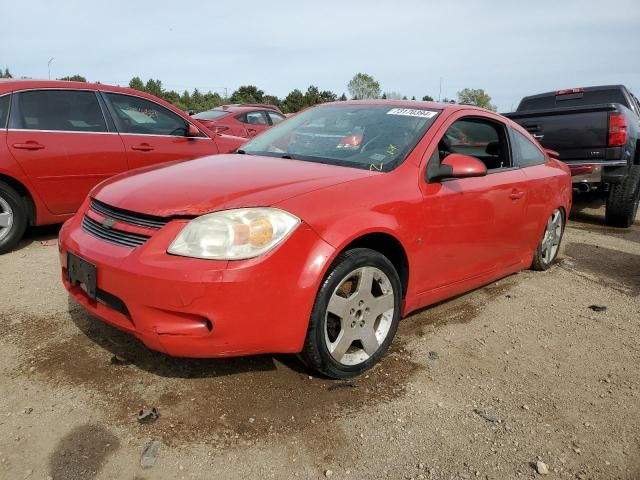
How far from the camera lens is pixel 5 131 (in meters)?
4.46

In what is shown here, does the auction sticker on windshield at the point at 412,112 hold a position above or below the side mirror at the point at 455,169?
above

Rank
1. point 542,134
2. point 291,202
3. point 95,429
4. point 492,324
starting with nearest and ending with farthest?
point 95,429 < point 291,202 < point 492,324 < point 542,134

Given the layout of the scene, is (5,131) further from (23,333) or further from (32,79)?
(23,333)

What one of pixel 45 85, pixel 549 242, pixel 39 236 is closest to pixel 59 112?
pixel 45 85

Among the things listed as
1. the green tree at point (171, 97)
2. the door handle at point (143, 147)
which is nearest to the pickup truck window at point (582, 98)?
the door handle at point (143, 147)

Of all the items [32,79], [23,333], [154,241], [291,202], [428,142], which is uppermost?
[32,79]

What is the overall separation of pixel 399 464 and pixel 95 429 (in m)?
1.27

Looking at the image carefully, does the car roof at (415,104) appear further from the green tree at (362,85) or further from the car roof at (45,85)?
the green tree at (362,85)

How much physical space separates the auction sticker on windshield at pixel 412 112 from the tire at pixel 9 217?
336cm

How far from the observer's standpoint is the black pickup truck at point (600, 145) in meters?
6.29

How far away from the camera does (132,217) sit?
2.43 meters

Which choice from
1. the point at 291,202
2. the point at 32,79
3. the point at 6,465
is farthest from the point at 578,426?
the point at 32,79

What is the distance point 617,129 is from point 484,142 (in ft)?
9.96

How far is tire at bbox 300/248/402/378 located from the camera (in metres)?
2.43
